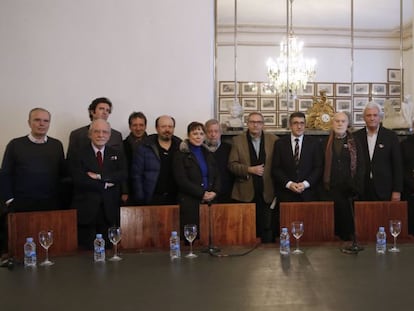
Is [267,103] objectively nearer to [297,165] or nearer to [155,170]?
[297,165]

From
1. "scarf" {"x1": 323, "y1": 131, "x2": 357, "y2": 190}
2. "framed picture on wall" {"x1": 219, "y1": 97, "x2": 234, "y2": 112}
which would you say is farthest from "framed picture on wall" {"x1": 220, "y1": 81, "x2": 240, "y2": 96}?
"scarf" {"x1": 323, "y1": 131, "x2": 357, "y2": 190}

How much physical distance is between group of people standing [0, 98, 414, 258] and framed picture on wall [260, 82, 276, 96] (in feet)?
9.26

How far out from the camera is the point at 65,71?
14.2ft

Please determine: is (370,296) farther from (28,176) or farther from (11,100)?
(11,100)

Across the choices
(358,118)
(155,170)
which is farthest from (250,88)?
(155,170)

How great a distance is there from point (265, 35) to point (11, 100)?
12.3ft

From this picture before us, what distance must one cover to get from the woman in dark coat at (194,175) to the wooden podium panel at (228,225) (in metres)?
0.48

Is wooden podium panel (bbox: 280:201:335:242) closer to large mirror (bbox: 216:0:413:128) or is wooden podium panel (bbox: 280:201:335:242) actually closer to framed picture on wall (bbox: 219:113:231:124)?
framed picture on wall (bbox: 219:113:231:124)

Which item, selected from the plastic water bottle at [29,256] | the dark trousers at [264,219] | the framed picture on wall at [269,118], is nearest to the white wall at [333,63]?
the framed picture on wall at [269,118]

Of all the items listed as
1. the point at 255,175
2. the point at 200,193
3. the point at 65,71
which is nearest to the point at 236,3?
the point at 65,71

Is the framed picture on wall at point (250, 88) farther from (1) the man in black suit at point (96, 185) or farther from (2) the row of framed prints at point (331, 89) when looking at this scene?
(1) the man in black suit at point (96, 185)

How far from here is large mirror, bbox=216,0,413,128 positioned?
19.7 feet

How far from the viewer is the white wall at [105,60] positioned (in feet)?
14.0

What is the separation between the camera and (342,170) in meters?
3.31
